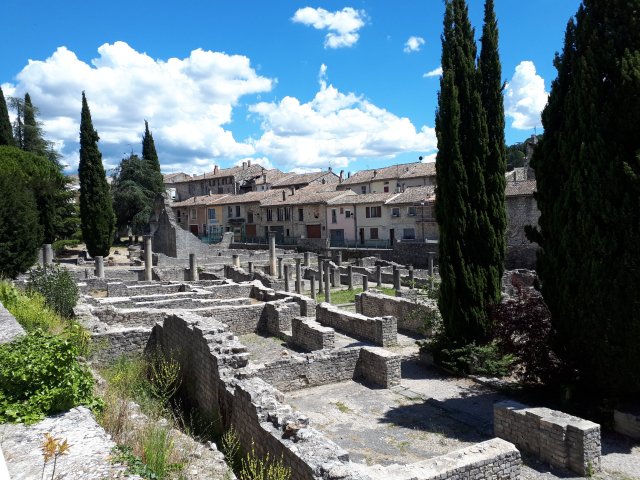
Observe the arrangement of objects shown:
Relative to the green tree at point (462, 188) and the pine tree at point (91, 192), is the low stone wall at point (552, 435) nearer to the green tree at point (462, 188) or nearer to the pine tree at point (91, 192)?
the green tree at point (462, 188)

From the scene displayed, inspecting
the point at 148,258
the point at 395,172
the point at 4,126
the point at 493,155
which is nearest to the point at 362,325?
the point at 493,155

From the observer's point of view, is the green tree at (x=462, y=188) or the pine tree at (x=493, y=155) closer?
the green tree at (x=462, y=188)

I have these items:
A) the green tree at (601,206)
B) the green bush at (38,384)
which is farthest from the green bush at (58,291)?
the green tree at (601,206)

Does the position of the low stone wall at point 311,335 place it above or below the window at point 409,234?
below

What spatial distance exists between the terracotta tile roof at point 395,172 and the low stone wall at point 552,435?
50.9 m

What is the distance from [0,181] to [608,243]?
945 inches

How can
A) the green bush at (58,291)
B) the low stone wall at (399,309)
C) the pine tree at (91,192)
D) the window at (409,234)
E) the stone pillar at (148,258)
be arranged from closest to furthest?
the green bush at (58,291) → the low stone wall at (399,309) → the stone pillar at (148,258) → the pine tree at (91,192) → the window at (409,234)

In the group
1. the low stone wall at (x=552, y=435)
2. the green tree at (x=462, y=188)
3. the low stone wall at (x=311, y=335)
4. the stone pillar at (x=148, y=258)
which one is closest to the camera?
the low stone wall at (x=552, y=435)

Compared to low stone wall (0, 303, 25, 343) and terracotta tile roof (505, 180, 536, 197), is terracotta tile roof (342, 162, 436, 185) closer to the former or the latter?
terracotta tile roof (505, 180, 536, 197)

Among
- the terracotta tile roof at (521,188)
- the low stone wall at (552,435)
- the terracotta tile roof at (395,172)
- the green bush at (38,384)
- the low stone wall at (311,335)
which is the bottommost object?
the low stone wall at (552,435)

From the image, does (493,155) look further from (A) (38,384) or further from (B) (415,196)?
(B) (415,196)

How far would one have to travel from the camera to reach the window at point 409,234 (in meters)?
49.0

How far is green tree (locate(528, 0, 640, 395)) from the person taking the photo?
9484 millimetres

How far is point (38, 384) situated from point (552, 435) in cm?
781
